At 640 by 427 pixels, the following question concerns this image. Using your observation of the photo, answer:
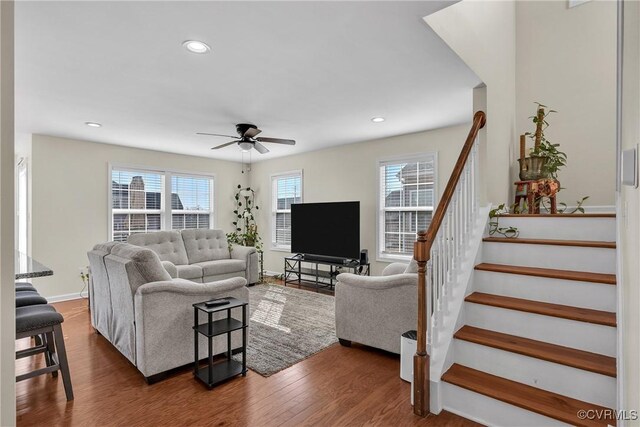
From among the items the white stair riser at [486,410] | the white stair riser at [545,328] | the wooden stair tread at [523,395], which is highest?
the white stair riser at [545,328]

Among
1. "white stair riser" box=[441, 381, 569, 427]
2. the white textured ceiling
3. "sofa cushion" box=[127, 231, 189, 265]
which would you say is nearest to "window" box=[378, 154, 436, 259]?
the white textured ceiling

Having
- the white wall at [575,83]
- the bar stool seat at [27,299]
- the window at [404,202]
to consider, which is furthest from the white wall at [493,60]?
the bar stool seat at [27,299]

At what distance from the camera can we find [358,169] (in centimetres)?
571

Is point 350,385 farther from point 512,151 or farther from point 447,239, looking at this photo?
point 512,151

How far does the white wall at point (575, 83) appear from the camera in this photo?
11.1 ft

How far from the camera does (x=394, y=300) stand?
2.93m

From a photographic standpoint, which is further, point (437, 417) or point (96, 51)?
point (96, 51)

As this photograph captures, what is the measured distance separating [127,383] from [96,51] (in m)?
2.54

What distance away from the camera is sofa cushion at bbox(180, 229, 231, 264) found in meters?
5.76

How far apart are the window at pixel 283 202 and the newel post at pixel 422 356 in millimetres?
4664

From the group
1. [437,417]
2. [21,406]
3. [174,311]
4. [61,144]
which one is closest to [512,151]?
[437,417]

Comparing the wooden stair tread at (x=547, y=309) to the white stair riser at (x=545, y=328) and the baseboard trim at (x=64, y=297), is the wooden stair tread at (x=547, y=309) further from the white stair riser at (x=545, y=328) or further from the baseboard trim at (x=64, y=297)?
the baseboard trim at (x=64, y=297)

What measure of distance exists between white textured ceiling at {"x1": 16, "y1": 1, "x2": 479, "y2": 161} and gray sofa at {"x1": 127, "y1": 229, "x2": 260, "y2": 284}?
1.83m

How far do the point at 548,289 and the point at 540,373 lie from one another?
0.61 m
